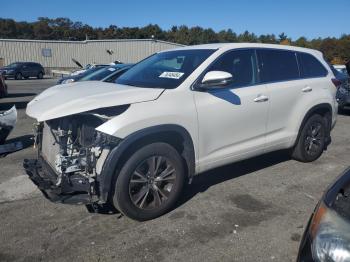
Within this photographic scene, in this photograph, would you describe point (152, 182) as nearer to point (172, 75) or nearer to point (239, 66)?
point (172, 75)

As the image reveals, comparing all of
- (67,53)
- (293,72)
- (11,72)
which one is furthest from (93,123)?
(67,53)

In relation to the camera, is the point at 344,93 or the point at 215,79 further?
the point at 344,93

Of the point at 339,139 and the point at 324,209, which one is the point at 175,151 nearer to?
the point at 324,209

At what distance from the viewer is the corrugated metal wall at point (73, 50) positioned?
4330 centimetres

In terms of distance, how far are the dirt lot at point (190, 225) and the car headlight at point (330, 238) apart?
1.43 m

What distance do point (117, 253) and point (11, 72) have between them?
32312 millimetres

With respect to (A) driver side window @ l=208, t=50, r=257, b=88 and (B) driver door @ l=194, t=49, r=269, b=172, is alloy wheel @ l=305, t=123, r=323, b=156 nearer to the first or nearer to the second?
(B) driver door @ l=194, t=49, r=269, b=172

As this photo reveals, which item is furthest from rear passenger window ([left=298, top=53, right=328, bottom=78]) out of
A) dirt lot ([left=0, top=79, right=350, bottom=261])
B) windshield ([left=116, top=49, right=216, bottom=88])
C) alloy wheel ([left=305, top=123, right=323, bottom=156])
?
windshield ([left=116, top=49, right=216, bottom=88])

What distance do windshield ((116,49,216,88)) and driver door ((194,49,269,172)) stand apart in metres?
0.23

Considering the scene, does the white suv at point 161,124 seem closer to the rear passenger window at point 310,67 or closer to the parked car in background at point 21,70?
the rear passenger window at point 310,67

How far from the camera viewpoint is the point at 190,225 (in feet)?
12.6

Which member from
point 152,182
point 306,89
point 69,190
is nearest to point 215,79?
point 152,182

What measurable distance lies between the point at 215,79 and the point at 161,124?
31.2 inches

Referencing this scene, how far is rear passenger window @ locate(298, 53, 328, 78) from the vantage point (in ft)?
18.2
